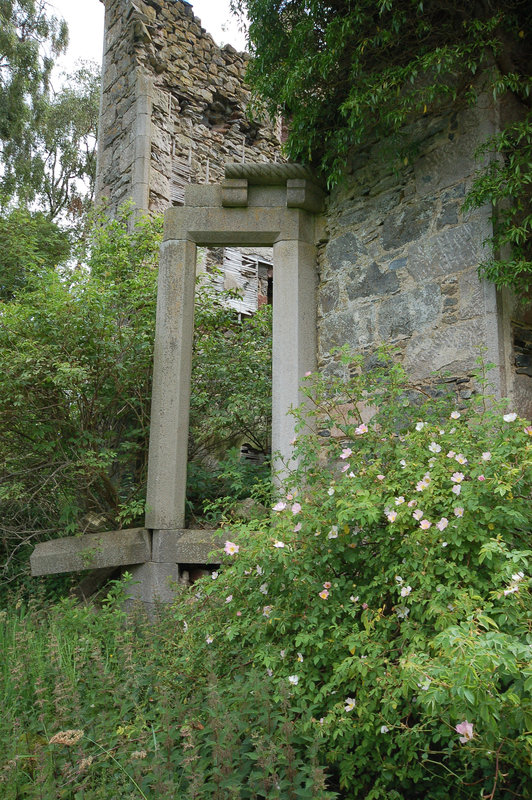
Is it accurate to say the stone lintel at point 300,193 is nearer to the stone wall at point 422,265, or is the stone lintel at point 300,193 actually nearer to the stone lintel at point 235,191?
the stone wall at point 422,265

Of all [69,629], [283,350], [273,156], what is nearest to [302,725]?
[69,629]

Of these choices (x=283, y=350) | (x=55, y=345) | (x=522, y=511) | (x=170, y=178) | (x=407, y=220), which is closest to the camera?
Result: (x=522, y=511)

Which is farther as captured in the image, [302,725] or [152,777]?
[302,725]

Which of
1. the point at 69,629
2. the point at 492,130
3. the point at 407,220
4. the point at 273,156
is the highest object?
the point at 273,156

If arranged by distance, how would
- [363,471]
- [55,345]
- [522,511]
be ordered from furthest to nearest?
[55,345]
[363,471]
[522,511]

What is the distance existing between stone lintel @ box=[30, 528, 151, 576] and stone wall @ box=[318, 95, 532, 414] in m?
1.85

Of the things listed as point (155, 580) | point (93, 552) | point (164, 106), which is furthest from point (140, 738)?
point (164, 106)

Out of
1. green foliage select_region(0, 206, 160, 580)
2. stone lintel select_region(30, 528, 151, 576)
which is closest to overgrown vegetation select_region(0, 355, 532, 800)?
stone lintel select_region(30, 528, 151, 576)

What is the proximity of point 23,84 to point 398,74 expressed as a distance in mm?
12768

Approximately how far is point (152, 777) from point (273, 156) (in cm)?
929

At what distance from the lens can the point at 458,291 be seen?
3.73 metres

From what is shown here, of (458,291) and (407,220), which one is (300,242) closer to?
(407,220)

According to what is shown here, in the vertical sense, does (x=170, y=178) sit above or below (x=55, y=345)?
above

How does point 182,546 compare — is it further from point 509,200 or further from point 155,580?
point 509,200
